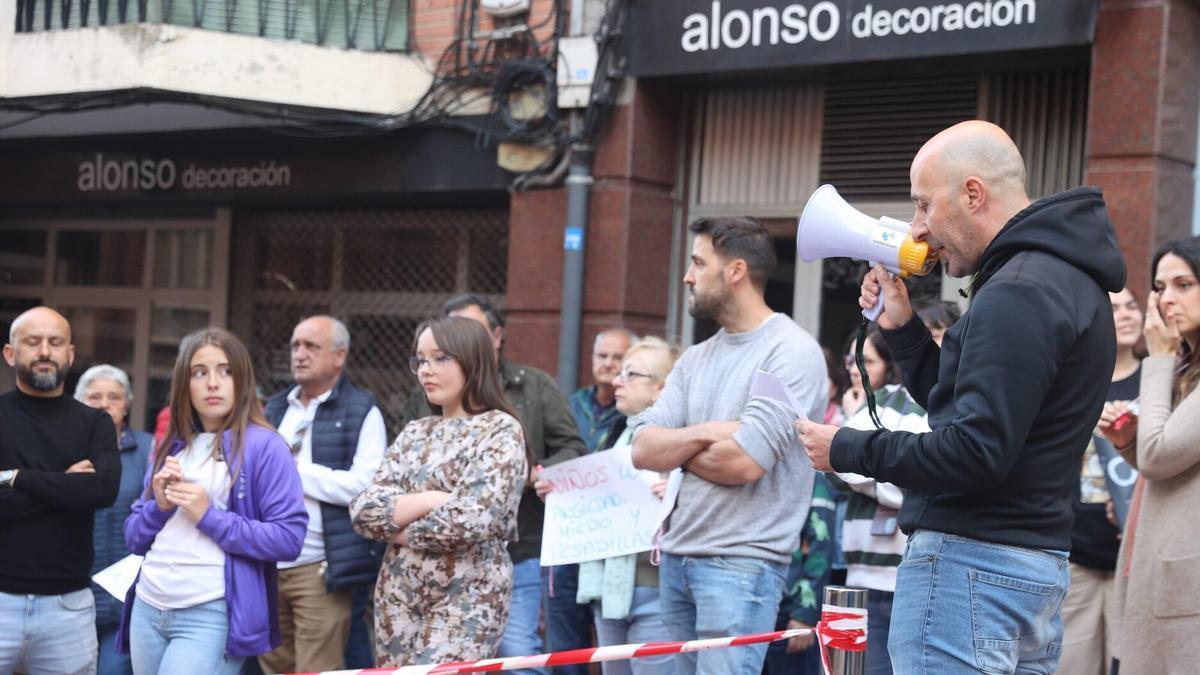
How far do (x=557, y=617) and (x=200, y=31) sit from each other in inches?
186

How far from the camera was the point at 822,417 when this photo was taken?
527 cm

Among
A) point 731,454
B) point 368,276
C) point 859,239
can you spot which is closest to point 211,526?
point 731,454

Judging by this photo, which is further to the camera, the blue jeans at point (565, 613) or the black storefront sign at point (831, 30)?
the black storefront sign at point (831, 30)

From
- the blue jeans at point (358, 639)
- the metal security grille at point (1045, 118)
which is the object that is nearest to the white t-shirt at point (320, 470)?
the blue jeans at point (358, 639)

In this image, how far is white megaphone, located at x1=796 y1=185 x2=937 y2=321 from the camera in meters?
3.66

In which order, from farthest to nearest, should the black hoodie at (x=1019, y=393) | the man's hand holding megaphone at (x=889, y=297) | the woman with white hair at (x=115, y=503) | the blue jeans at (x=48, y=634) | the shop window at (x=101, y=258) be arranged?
the shop window at (x=101, y=258) → the woman with white hair at (x=115, y=503) → the blue jeans at (x=48, y=634) → the man's hand holding megaphone at (x=889, y=297) → the black hoodie at (x=1019, y=393)

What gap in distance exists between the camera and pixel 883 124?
888cm

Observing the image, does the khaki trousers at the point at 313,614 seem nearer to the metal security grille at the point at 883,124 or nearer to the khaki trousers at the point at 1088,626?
the khaki trousers at the point at 1088,626

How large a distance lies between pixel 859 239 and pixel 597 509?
8.30 feet

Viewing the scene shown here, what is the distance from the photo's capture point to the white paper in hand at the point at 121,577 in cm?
574

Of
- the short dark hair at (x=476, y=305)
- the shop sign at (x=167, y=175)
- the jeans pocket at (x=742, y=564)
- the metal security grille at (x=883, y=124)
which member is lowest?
the jeans pocket at (x=742, y=564)

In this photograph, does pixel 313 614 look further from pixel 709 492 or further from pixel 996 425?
pixel 996 425

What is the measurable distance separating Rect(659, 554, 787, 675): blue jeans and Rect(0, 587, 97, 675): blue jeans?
2480mm

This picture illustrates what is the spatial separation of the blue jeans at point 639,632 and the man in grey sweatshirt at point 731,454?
0.53 metres
